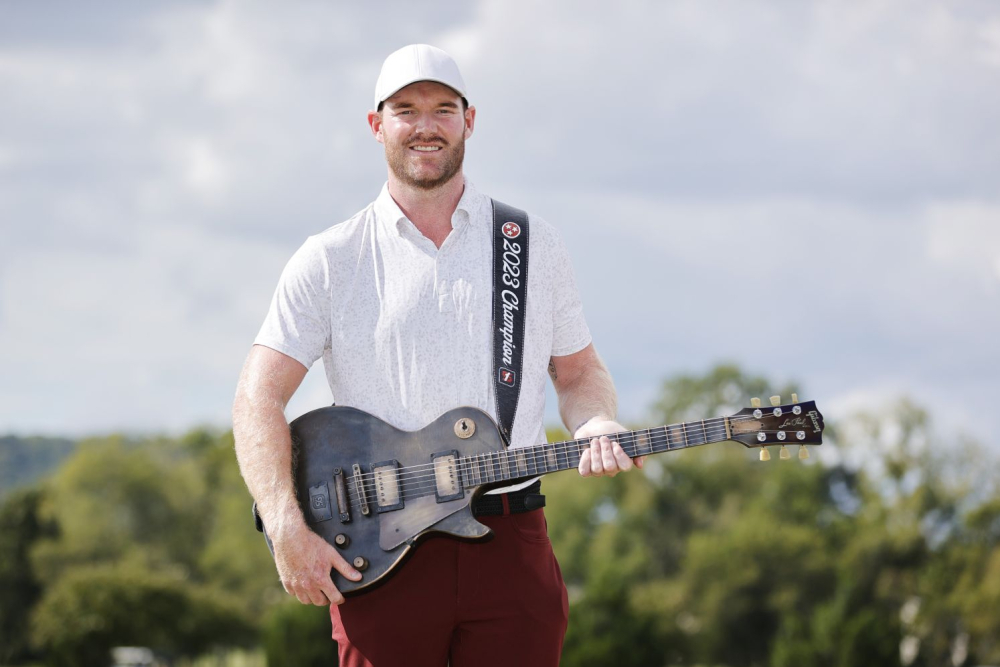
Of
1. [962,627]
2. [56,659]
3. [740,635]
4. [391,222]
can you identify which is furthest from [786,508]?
[391,222]

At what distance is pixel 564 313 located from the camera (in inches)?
180

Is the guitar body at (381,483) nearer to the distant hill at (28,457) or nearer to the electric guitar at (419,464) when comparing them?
the electric guitar at (419,464)

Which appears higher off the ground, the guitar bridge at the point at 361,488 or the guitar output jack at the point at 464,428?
the guitar output jack at the point at 464,428

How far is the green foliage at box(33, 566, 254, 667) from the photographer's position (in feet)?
123

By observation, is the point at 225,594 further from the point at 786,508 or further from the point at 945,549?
the point at 945,549

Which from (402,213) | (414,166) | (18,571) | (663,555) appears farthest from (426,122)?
(663,555)

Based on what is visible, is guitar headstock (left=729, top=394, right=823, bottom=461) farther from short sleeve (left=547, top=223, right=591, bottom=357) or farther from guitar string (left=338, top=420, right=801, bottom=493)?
short sleeve (left=547, top=223, right=591, bottom=357)

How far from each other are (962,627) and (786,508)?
1098 cm

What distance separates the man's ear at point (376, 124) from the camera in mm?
4477

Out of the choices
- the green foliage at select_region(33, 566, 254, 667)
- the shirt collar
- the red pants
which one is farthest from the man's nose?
the green foliage at select_region(33, 566, 254, 667)

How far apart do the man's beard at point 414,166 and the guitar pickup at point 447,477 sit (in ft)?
3.33

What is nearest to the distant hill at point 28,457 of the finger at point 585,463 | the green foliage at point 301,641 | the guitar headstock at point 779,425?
the green foliage at point 301,641

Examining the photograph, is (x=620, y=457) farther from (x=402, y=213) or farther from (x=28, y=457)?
(x=28, y=457)

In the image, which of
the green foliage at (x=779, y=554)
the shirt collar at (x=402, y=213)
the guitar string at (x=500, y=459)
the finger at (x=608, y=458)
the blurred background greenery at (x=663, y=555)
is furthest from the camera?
the blurred background greenery at (x=663, y=555)
